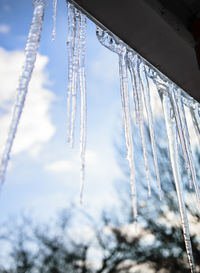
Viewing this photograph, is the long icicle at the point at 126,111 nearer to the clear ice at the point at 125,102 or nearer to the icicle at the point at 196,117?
the clear ice at the point at 125,102

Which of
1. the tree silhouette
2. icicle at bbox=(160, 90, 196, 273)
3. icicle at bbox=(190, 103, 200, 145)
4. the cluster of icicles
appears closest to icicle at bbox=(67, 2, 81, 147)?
the cluster of icicles

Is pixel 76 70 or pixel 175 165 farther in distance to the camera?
pixel 175 165

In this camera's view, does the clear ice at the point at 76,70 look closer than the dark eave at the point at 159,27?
No

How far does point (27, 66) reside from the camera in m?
1.16

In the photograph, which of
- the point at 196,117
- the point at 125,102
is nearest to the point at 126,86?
the point at 125,102

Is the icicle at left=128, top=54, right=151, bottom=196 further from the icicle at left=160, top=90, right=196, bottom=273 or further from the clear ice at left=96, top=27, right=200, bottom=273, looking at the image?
the icicle at left=160, top=90, right=196, bottom=273

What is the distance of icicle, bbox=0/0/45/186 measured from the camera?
0.96 meters

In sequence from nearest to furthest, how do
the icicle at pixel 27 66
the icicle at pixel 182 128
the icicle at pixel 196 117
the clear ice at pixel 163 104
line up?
the icicle at pixel 27 66
the clear ice at pixel 163 104
the icicle at pixel 182 128
the icicle at pixel 196 117

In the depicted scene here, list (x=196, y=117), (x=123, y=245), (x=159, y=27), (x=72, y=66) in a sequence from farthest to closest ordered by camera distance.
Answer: (x=123, y=245), (x=196, y=117), (x=72, y=66), (x=159, y=27)

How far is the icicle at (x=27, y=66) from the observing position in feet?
3.16

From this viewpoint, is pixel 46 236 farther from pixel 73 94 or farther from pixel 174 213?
pixel 73 94

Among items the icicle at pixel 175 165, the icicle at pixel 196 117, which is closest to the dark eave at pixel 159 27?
the icicle at pixel 175 165

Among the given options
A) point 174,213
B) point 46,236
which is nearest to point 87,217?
point 46,236

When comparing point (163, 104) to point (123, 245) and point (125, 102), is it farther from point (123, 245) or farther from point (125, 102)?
point (123, 245)
